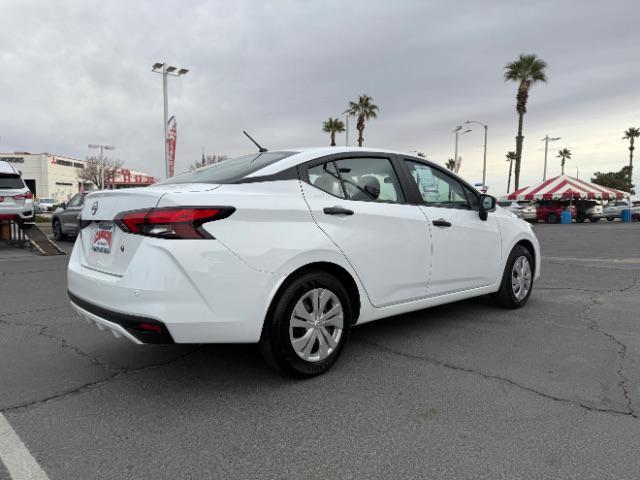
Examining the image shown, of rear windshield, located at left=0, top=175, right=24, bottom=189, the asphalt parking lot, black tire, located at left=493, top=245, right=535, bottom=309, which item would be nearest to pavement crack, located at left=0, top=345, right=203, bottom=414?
the asphalt parking lot

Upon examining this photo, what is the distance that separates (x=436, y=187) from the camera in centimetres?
430

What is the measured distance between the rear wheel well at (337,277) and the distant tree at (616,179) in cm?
9221

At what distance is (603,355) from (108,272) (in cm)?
369

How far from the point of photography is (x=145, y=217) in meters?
2.74

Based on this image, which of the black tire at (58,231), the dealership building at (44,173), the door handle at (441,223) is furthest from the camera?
the dealership building at (44,173)

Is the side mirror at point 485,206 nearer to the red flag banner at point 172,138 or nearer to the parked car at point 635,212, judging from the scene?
the red flag banner at point 172,138

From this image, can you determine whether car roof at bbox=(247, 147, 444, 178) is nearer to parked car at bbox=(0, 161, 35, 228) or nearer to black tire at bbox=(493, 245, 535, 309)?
black tire at bbox=(493, 245, 535, 309)

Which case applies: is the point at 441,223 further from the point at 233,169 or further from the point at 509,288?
the point at 233,169

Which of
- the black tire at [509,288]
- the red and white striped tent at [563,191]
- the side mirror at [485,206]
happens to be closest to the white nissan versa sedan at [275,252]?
the side mirror at [485,206]

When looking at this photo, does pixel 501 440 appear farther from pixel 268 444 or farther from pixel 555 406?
pixel 268 444

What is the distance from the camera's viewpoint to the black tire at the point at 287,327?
298 centimetres

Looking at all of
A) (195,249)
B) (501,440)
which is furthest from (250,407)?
(501,440)

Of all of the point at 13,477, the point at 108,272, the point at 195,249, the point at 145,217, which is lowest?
the point at 13,477

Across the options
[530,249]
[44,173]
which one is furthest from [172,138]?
[44,173]
